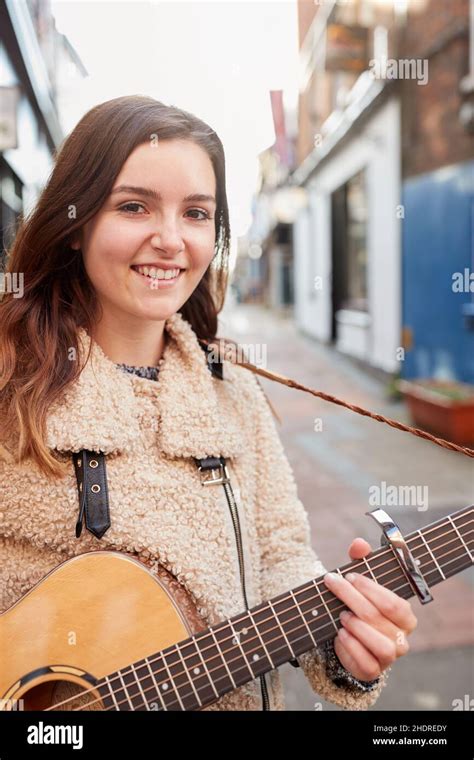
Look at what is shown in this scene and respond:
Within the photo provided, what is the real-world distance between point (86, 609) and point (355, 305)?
418 inches

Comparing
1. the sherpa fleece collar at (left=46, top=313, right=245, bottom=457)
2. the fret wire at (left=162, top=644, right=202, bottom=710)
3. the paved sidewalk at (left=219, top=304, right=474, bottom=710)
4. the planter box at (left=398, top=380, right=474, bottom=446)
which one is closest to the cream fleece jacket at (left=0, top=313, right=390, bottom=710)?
the sherpa fleece collar at (left=46, top=313, right=245, bottom=457)

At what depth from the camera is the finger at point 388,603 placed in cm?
112

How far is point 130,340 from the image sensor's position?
1.33 metres

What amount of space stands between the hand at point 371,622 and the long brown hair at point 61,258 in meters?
0.54

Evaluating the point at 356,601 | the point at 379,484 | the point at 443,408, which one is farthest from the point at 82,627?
the point at 443,408

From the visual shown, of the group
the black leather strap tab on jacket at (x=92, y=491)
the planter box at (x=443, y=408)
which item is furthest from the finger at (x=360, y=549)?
the planter box at (x=443, y=408)

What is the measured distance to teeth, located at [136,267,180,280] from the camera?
3.91ft

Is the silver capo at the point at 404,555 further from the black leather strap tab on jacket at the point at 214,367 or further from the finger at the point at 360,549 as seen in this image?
the black leather strap tab on jacket at the point at 214,367

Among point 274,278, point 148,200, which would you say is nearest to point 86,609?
point 148,200

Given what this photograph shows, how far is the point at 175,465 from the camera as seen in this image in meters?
1.29

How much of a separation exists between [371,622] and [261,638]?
18cm

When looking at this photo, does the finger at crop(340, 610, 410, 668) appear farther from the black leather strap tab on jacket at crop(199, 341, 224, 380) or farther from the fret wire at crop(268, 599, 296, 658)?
the black leather strap tab on jacket at crop(199, 341, 224, 380)

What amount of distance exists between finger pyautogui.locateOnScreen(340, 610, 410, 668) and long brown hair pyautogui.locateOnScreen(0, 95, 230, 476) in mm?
554
